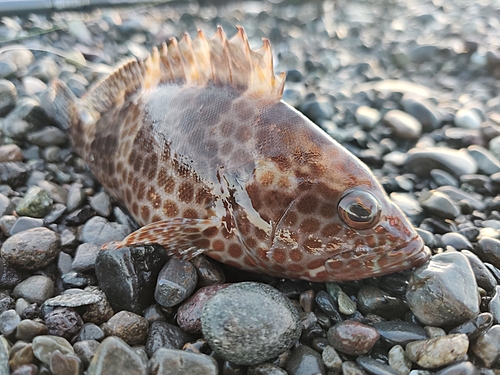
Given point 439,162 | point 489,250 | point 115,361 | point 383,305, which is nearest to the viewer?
point 115,361

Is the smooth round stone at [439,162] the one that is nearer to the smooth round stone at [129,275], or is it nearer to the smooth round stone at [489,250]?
the smooth round stone at [489,250]

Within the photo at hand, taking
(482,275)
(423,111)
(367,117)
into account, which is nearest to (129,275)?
(482,275)

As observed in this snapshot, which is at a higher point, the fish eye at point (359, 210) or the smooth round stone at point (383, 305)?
the fish eye at point (359, 210)

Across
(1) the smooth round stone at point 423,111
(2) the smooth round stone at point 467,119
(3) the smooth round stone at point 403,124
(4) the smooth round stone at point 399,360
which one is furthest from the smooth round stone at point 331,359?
(2) the smooth round stone at point 467,119

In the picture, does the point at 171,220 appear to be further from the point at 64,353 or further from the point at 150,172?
the point at 64,353

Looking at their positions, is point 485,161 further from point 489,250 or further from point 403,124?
point 489,250
